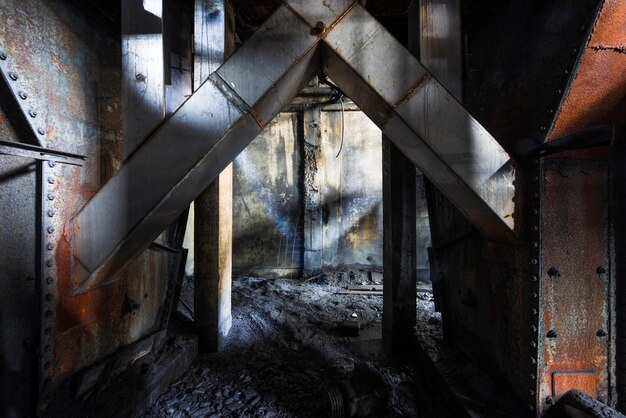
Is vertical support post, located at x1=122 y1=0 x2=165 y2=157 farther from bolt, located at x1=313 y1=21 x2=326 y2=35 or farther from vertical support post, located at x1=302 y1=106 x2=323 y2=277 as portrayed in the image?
vertical support post, located at x1=302 y1=106 x2=323 y2=277

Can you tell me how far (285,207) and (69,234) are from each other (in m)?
5.26

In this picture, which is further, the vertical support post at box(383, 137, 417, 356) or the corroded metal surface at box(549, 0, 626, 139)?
the vertical support post at box(383, 137, 417, 356)

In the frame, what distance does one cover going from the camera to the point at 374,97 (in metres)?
1.75

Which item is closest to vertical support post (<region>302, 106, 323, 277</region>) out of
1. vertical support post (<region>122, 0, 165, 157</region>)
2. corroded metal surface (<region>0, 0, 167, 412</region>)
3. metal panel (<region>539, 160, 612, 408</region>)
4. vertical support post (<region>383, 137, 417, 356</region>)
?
vertical support post (<region>383, 137, 417, 356</region>)

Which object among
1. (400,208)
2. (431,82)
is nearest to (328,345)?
(400,208)

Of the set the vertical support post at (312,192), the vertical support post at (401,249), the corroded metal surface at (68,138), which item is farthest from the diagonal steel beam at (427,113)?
the vertical support post at (312,192)

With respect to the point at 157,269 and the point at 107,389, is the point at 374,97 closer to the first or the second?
the point at 157,269

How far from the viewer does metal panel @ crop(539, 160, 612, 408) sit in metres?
1.64

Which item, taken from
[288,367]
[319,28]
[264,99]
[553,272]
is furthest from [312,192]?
[553,272]

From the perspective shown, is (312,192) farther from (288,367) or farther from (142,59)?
(142,59)

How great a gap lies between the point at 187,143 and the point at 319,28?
3.60 feet

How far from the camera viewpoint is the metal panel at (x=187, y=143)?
1650mm

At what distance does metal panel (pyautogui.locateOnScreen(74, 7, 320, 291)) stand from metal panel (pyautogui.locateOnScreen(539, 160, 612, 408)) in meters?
1.83

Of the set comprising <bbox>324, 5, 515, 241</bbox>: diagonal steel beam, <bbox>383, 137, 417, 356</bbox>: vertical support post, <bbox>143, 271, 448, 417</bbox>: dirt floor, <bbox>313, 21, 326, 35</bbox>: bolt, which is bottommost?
<bbox>143, 271, 448, 417</bbox>: dirt floor
